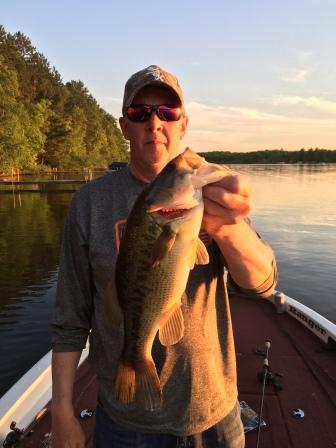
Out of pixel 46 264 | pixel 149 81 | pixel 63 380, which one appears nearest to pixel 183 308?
pixel 63 380

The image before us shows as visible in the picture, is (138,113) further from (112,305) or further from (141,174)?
(112,305)

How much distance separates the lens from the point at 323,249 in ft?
69.4

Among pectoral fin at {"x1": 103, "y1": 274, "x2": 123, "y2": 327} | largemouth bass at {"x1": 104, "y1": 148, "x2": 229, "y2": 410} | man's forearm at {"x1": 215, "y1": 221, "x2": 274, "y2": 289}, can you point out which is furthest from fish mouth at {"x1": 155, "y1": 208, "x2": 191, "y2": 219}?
pectoral fin at {"x1": 103, "y1": 274, "x2": 123, "y2": 327}

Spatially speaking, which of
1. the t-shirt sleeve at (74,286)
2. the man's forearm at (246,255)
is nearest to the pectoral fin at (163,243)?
the man's forearm at (246,255)

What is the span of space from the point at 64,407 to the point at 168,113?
2036 mm

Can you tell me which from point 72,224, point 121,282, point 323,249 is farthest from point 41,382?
point 323,249

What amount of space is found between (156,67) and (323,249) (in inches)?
804

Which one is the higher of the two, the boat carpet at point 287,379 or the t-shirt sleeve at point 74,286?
the t-shirt sleeve at point 74,286

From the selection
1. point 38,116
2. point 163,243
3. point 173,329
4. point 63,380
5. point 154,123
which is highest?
point 38,116

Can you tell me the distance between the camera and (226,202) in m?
1.95

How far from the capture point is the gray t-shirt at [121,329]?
2.39 meters

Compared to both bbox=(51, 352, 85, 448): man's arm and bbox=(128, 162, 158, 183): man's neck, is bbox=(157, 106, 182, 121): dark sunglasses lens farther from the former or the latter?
bbox=(51, 352, 85, 448): man's arm

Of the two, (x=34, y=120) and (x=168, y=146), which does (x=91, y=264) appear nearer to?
(x=168, y=146)

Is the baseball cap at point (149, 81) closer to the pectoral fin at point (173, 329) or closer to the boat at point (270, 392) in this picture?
the pectoral fin at point (173, 329)
